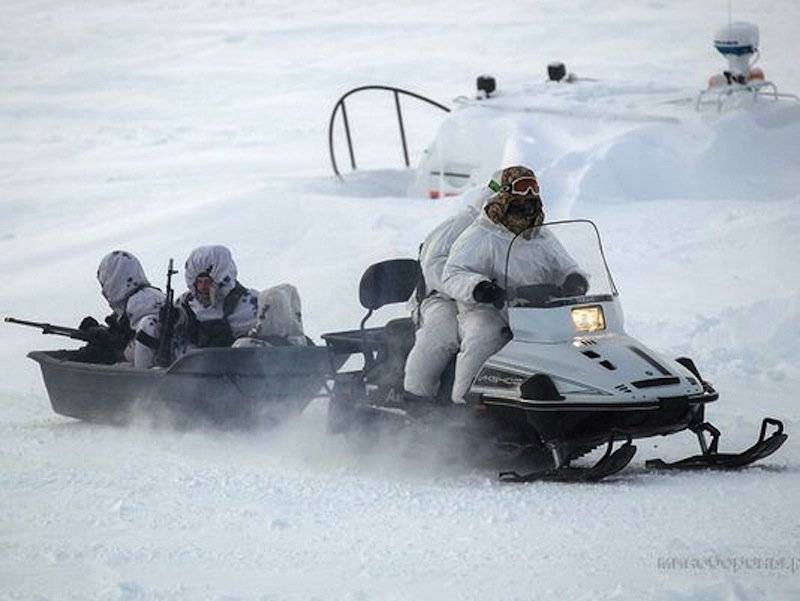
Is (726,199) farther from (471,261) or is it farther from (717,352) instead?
(471,261)

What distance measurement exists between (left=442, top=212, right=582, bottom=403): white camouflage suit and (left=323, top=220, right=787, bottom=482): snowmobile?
1.9 inches

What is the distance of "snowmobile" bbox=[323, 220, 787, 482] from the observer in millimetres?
8312

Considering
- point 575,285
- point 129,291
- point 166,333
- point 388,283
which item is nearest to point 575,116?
point 129,291

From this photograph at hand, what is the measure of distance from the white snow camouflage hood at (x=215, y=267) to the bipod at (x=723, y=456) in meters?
3.02

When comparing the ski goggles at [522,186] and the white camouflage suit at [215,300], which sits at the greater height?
the ski goggles at [522,186]

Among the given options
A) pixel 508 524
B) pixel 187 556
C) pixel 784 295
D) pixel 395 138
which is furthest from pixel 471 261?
pixel 395 138

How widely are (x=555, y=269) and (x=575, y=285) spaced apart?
0.15m

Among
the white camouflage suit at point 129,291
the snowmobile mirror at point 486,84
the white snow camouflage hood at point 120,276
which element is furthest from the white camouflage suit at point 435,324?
the snowmobile mirror at point 486,84

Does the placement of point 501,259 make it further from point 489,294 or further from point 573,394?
point 573,394

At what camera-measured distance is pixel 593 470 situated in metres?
8.27

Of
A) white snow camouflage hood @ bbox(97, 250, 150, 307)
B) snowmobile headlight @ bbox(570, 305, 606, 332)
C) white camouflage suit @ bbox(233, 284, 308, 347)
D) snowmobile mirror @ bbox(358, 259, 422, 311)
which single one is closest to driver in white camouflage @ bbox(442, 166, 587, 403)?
snowmobile headlight @ bbox(570, 305, 606, 332)

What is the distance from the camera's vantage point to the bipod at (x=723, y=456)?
8477 mm

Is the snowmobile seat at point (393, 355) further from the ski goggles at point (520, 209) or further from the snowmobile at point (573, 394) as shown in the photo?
the ski goggles at point (520, 209)

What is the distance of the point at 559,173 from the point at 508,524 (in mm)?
9521
